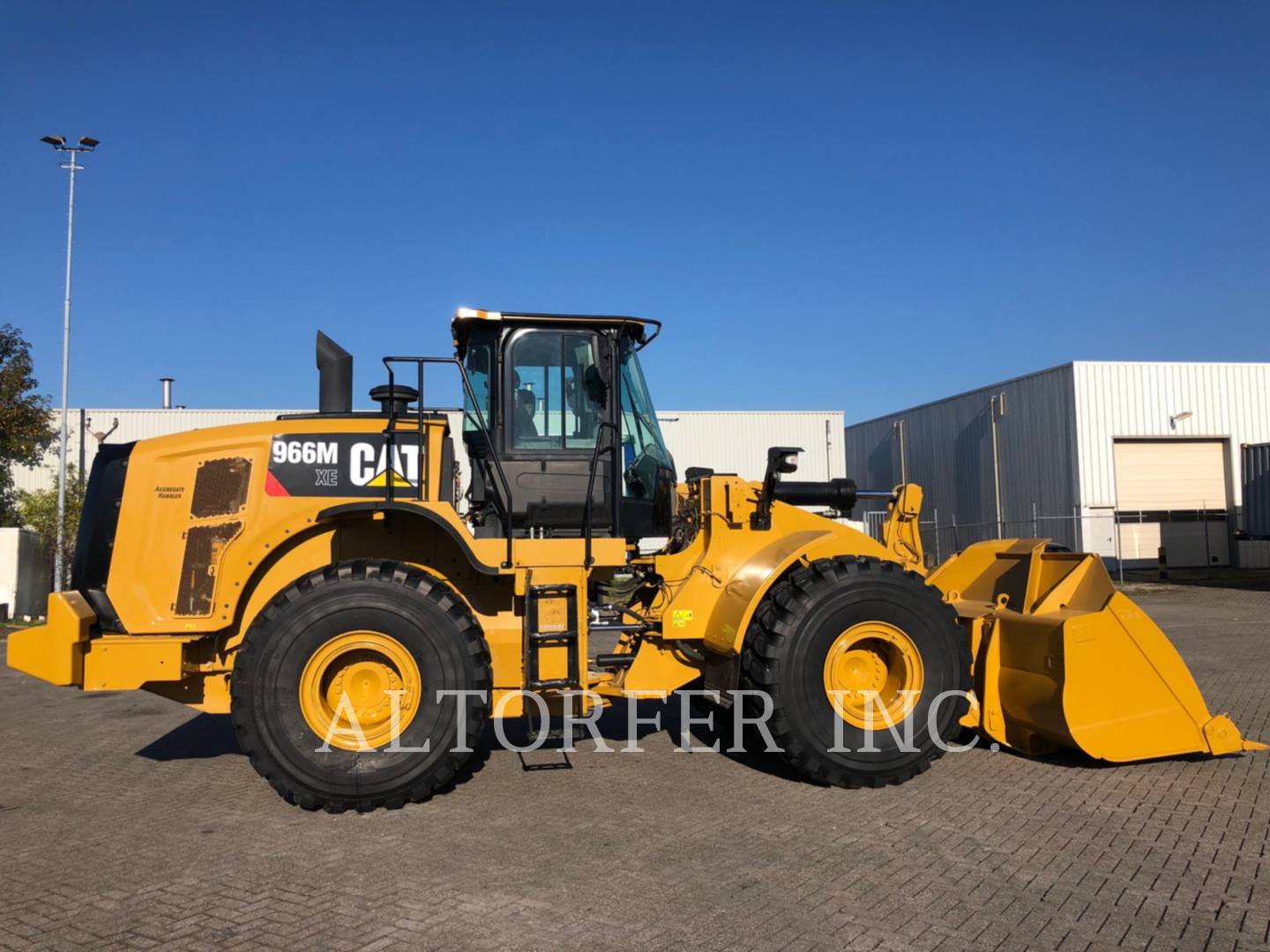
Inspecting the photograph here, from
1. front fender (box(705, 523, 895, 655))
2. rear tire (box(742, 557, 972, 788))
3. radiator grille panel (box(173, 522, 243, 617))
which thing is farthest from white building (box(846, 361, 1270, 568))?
radiator grille panel (box(173, 522, 243, 617))

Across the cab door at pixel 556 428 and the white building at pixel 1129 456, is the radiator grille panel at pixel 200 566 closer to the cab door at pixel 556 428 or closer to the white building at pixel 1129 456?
the cab door at pixel 556 428

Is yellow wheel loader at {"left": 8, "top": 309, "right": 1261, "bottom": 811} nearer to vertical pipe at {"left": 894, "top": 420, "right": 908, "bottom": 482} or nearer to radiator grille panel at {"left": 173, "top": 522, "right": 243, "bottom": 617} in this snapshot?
radiator grille panel at {"left": 173, "top": 522, "right": 243, "bottom": 617}

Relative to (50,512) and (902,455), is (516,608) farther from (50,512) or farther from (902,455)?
(902,455)

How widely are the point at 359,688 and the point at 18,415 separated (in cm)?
2284

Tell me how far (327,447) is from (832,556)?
328 cm

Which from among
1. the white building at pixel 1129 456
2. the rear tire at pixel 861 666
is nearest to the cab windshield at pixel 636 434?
the rear tire at pixel 861 666

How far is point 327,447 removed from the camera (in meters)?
5.95

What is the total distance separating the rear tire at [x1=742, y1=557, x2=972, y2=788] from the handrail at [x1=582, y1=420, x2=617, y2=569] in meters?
1.11

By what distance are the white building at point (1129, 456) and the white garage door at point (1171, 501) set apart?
0.03 m

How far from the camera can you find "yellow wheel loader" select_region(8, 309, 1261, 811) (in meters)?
5.51

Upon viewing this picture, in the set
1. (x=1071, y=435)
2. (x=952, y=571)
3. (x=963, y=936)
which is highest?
(x=1071, y=435)

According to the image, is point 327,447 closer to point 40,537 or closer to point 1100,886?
point 1100,886

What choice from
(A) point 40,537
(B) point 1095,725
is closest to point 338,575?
(B) point 1095,725

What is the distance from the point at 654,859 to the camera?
4.62m
